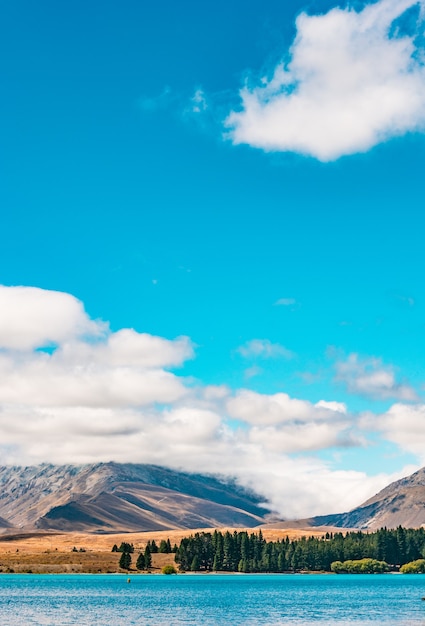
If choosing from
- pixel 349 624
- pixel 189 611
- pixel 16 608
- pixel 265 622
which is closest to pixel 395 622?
pixel 349 624

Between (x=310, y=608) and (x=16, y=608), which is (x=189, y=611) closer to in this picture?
(x=310, y=608)

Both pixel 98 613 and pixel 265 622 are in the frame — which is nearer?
pixel 265 622

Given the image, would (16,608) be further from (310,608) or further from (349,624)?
(349,624)

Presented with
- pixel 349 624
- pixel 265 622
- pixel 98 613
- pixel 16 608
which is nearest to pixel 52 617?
pixel 98 613

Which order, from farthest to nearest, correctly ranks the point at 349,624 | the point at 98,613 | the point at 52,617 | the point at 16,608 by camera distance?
the point at 16,608, the point at 98,613, the point at 52,617, the point at 349,624

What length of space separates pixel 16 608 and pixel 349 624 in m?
86.4

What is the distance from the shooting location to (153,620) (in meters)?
157

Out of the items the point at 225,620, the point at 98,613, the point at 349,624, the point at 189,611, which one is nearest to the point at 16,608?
the point at 98,613

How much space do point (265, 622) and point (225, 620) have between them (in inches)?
371

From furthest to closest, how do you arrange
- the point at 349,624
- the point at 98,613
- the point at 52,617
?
the point at 98,613 < the point at 52,617 < the point at 349,624

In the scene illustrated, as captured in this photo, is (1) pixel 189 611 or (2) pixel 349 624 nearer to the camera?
(2) pixel 349 624

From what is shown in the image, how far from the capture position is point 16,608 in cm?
18612

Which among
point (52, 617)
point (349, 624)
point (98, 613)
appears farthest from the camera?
point (98, 613)

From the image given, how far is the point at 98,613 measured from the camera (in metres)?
174
